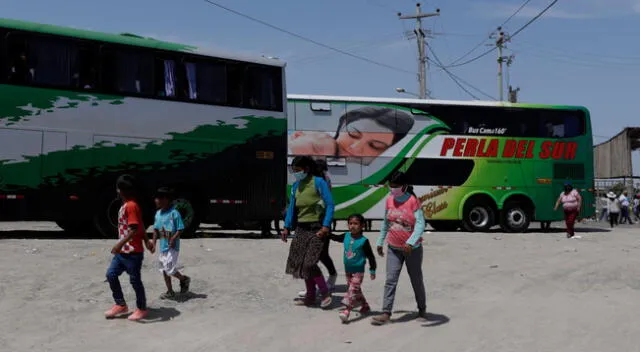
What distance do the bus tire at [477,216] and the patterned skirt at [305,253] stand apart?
13.6 metres

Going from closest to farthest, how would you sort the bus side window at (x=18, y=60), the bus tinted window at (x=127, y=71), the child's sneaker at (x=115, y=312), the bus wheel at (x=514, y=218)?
the child's sneaker at (x=115, y=312), the bus side window at (x=18, y=60), the bus tinted window at (x=127, y=71), the bus wheel at (x=514, y=218)

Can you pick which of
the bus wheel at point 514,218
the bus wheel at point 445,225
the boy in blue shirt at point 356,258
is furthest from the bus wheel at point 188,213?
the bus wheel at point 514,218

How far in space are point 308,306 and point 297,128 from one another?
37.2 ft

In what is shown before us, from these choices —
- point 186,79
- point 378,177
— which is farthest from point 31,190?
point 378,177

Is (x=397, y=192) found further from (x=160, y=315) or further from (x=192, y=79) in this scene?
(x=192, y=79)

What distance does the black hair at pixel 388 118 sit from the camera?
19.9 m

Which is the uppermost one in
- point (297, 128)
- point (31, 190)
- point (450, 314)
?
point (297, 128)

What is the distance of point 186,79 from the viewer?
14.6 meters

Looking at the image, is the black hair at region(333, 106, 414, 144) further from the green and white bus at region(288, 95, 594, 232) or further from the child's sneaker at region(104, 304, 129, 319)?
the child's sneaker at region(104, 304, 129, 319)

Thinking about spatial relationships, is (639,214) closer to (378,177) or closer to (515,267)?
(378,177)

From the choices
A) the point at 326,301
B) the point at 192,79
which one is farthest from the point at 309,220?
the point at 192,79

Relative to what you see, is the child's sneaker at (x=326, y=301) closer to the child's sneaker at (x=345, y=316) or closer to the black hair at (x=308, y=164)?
the child's sneaker at (x=345, y=316)

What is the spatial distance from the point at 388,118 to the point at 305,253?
1269 centimetres

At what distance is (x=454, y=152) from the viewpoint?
20.8 m
